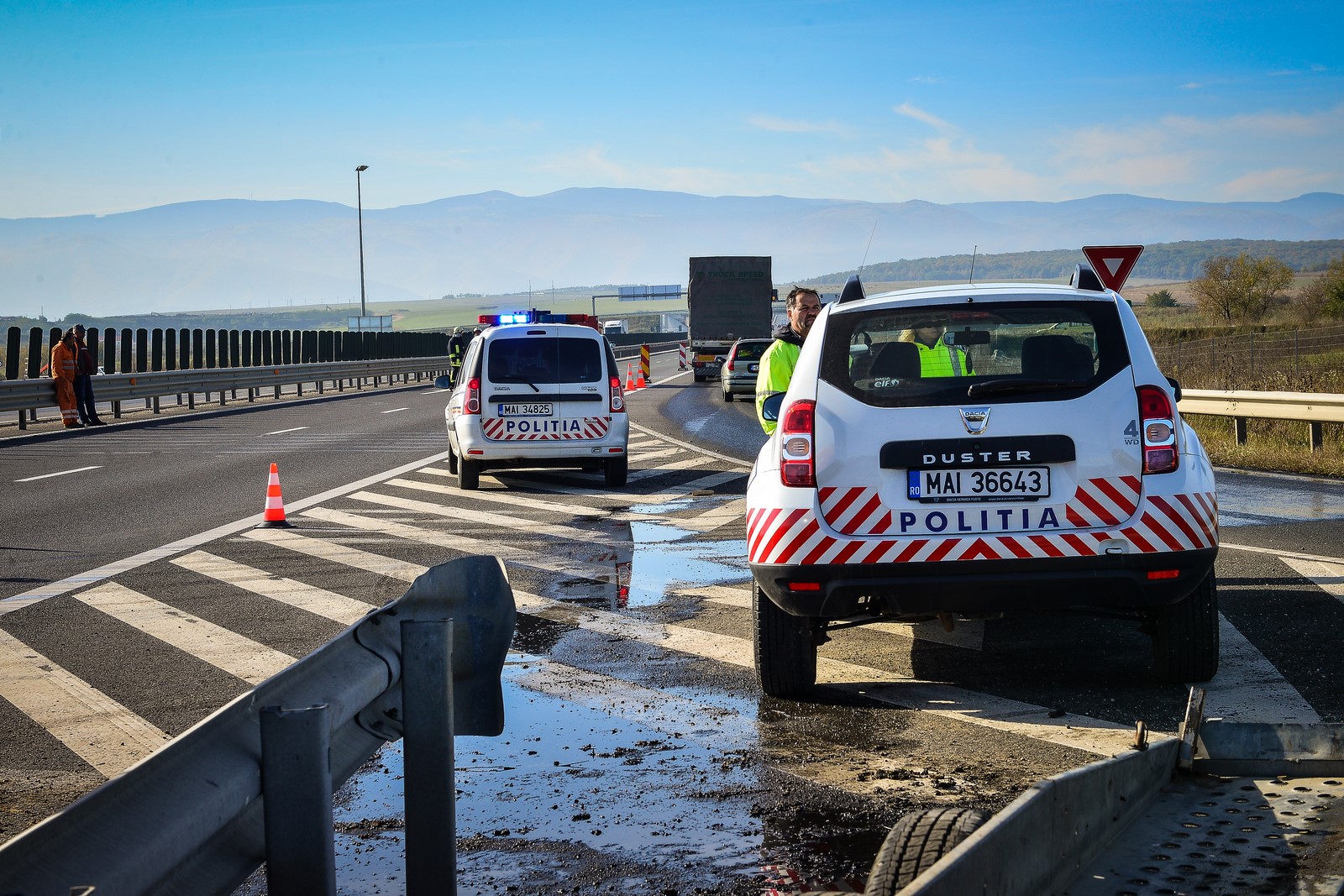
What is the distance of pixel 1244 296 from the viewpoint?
82.8m

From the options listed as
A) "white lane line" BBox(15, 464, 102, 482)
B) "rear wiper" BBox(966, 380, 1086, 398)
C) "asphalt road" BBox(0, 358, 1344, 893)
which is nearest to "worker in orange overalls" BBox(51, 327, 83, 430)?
"white lane line" BBox(15, 464, 102, 482)

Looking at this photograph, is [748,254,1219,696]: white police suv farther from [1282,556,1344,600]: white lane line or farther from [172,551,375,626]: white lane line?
[172,551,375,626]: white lane line

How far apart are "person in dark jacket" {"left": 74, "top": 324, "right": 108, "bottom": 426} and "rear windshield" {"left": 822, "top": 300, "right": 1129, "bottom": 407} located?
76.7 feet

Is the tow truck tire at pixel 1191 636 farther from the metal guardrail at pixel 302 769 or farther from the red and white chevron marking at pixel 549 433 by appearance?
the red and white chevron marking at pixel 549 433

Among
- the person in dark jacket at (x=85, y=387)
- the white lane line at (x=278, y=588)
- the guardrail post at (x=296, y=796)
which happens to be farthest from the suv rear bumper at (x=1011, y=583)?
the person in dark jacket at (x=85, y=387)

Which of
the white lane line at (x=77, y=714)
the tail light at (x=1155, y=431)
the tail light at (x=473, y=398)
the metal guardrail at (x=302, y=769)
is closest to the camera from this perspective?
the metal guardrail at (x=302, y=769)

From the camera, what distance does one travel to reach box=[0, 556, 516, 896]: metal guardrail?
220 cm

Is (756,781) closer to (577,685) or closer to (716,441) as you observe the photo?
(577,685)

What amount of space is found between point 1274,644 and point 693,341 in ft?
138

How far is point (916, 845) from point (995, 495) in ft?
9.13

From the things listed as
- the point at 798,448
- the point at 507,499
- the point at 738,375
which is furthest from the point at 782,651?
the point at 738,375

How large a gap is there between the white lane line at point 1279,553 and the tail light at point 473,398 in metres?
7.89

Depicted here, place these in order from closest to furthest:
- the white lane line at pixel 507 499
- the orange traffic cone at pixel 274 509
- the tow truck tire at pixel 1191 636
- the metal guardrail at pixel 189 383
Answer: the tow truck tire at pixel 1191 636 < the orange traffic cone at pixel 274 509 < the white lane line at pixel 507 499 < the metal guardrail at pixel 189 383

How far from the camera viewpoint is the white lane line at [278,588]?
8477 millimetres
